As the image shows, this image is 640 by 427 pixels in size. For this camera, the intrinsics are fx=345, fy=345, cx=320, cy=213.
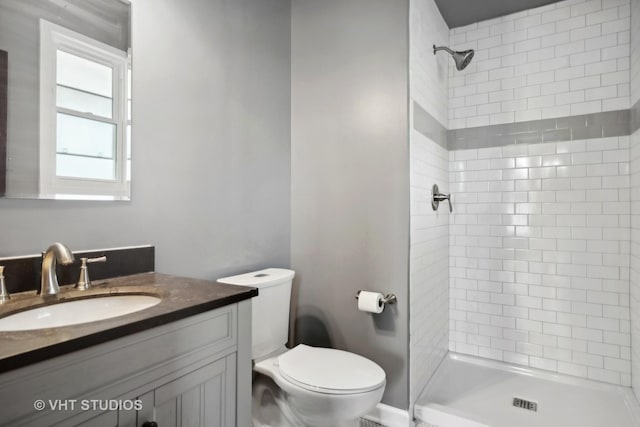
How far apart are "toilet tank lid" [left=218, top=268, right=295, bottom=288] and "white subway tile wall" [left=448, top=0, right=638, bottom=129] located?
1.83 m

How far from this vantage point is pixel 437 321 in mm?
2383

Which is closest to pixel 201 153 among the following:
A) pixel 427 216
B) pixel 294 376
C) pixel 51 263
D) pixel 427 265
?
pixel 51 263

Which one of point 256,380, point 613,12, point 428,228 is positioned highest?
point 613,12

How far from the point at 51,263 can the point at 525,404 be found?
95.6 inches

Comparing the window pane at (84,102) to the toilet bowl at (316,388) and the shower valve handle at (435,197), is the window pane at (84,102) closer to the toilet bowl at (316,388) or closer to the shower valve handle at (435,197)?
the toilet bowl at (316,388)

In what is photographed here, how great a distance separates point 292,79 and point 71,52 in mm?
1297

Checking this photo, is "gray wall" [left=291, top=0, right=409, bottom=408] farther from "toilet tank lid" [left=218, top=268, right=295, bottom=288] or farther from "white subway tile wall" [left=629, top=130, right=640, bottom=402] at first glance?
"white subway tile wall" [left=629, top=130, right=640, bottom=402]

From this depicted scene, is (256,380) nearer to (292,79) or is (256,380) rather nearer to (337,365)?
(337,365)

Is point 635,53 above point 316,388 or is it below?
above

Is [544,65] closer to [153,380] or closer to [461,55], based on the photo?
[461,55]

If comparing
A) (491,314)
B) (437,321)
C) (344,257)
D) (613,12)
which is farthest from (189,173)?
(613,12)

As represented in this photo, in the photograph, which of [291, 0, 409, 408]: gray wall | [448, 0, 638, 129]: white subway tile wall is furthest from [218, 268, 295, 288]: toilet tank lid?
[448, 0, 638, 129]: white subway tile wall

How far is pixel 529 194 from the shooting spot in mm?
2404

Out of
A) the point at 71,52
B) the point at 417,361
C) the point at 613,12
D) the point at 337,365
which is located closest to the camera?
the point at 71,52
